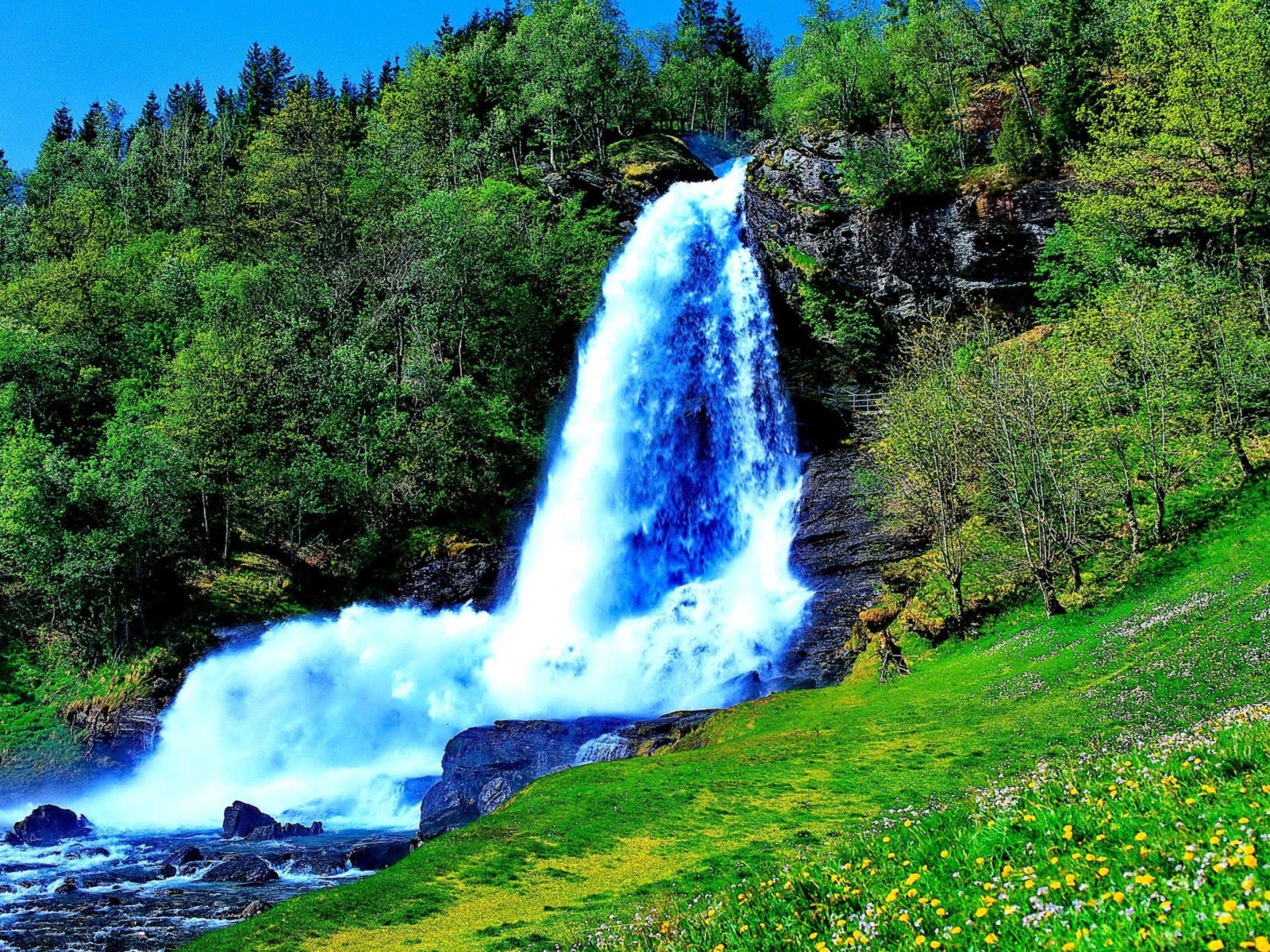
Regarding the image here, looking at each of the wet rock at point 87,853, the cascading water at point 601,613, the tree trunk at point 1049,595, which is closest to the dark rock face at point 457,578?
the cascading water at point 601,613

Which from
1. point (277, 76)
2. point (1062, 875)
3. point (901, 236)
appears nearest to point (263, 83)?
point (277, 76)

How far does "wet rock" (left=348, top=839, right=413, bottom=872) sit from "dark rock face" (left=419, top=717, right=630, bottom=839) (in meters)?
1.08

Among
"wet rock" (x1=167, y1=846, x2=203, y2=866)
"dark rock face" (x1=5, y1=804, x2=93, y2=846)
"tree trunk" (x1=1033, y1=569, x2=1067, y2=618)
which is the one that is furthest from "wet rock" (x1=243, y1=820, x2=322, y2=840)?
"tree trunk" (x1=1033, y1=569, x2=1067, y2=618)

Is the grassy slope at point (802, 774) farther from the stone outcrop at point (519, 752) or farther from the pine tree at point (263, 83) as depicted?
the pine tree at point (263, 83)

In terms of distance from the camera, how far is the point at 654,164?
207 feet

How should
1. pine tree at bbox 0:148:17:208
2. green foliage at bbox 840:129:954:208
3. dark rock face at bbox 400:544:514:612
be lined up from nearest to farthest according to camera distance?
dark rock face at bbox 400:544:514:612 < green foliage at bbox 840:129:954:208 < pine tree at bbox 0:148:17:208

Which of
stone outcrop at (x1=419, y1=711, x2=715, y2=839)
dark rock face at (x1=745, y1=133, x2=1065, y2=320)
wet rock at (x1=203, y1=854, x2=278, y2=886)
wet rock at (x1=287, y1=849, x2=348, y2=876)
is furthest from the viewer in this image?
dark rock face at (x1=745, y1=133, x2=1065, y2=320)

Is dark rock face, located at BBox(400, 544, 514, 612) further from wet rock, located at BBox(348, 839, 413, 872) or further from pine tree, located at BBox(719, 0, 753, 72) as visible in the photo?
pine tree, located at BBox(719, 0, 753, 72)

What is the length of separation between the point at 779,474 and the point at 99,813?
34963mm

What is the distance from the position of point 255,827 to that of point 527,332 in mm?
32032

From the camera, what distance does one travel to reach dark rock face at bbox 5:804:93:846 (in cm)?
2694

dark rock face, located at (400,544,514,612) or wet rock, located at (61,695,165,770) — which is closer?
wet rock, located at (61,695,165,770)

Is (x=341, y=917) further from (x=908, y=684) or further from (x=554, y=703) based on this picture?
(x=554, y=703)

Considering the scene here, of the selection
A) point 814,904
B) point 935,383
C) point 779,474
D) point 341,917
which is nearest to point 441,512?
point 779,474
